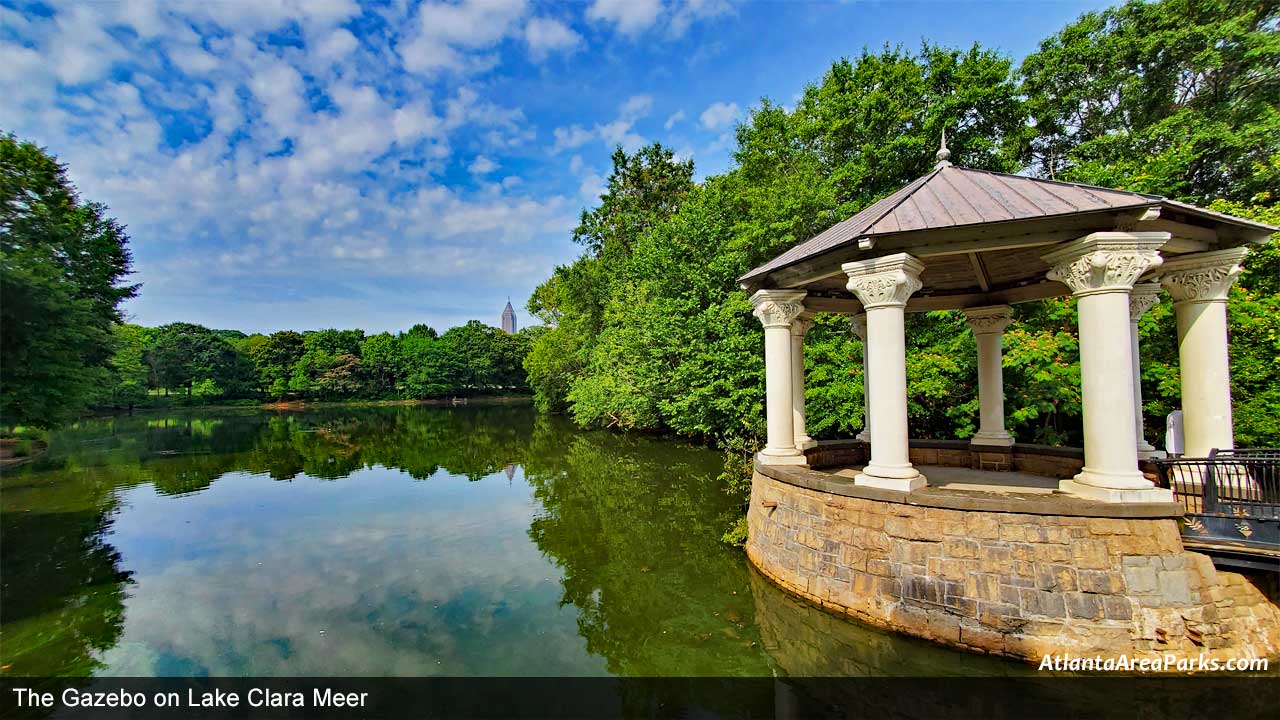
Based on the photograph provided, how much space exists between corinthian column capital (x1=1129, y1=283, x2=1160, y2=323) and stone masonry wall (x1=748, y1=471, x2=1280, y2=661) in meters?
3.78

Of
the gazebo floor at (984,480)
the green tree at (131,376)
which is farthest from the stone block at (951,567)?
the green tree at (131,376)

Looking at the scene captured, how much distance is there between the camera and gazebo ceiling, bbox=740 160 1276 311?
5172 mm

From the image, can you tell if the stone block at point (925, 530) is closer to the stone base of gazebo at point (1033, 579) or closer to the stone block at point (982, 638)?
the stone base of gazebo at point (1033, 579)

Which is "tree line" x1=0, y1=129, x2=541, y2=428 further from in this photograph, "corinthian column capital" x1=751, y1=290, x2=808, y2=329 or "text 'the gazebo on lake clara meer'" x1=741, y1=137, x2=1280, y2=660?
"text 'the gazebo on lake clara meer'" x1=741, y1=137, x2=1280, y2=660

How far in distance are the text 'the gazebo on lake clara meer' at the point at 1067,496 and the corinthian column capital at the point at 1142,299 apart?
21 mm

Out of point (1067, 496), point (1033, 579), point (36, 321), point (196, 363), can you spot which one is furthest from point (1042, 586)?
point (196, 363)

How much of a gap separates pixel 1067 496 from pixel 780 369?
3601 millimetres

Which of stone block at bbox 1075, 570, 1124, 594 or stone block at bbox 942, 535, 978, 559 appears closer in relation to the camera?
stone block at bbox 1075, 570, 1124, 594

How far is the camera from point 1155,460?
5.69m

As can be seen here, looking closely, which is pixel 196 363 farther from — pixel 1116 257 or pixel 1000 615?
pixel 1116 257

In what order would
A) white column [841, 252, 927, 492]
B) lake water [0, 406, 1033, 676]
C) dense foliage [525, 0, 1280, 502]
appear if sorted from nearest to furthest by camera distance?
lake water [0, 406, 1033, 676] → white column [841, 252, 927, 492] → dense foliage [525, 0, 1280, 502]

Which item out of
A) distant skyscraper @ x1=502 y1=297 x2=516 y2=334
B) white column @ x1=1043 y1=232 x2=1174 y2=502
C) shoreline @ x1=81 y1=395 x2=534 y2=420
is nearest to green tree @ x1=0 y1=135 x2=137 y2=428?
white column @ x1=1043 y1=232 x2=1174 y2=502

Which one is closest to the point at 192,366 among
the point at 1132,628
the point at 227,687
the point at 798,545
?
the point at 227,687

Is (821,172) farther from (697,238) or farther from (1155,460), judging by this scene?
(1155,460)
